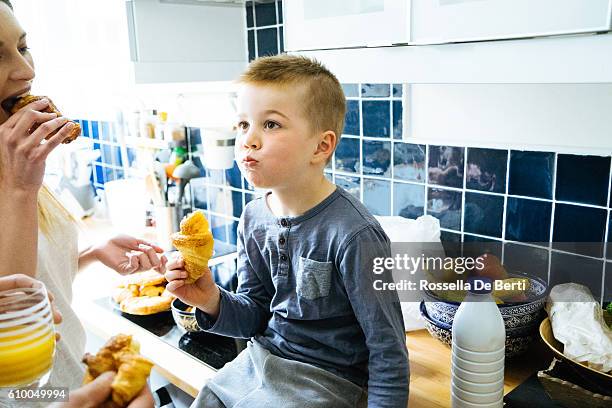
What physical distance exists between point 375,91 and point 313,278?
0.71 metres

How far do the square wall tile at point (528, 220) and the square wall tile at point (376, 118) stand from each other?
0.40 m

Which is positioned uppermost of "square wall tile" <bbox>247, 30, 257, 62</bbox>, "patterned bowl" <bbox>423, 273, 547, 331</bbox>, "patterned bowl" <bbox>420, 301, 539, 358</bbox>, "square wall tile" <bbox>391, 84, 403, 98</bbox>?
"square wall tile" <bbox>247, 30, 257, 62</bbox>

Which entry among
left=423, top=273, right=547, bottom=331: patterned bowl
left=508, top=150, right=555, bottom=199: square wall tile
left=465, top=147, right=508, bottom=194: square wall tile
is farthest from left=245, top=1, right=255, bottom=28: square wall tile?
left=423, top=273, right=547, bottom=331: patterned bowl

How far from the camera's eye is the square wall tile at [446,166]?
1436 mm

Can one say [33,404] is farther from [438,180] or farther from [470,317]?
[438,180]

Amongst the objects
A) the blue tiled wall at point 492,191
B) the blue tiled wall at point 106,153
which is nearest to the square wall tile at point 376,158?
the blue tiled wall at point 492,191

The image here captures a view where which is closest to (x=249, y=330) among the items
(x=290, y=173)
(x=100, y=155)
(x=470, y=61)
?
(x=290, y=173)

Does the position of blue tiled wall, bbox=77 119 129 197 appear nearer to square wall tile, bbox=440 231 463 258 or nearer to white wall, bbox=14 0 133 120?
white wall, bbox=14 0 133 120

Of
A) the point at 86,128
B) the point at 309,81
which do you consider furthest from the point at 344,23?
the point at 86,128

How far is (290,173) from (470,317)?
42cm

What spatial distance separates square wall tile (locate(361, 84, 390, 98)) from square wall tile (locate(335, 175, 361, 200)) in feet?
0.82

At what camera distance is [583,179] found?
4.07 ft

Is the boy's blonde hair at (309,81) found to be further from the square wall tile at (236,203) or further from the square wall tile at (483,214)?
the square wall tile at (236,203)

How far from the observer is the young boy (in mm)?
1007
